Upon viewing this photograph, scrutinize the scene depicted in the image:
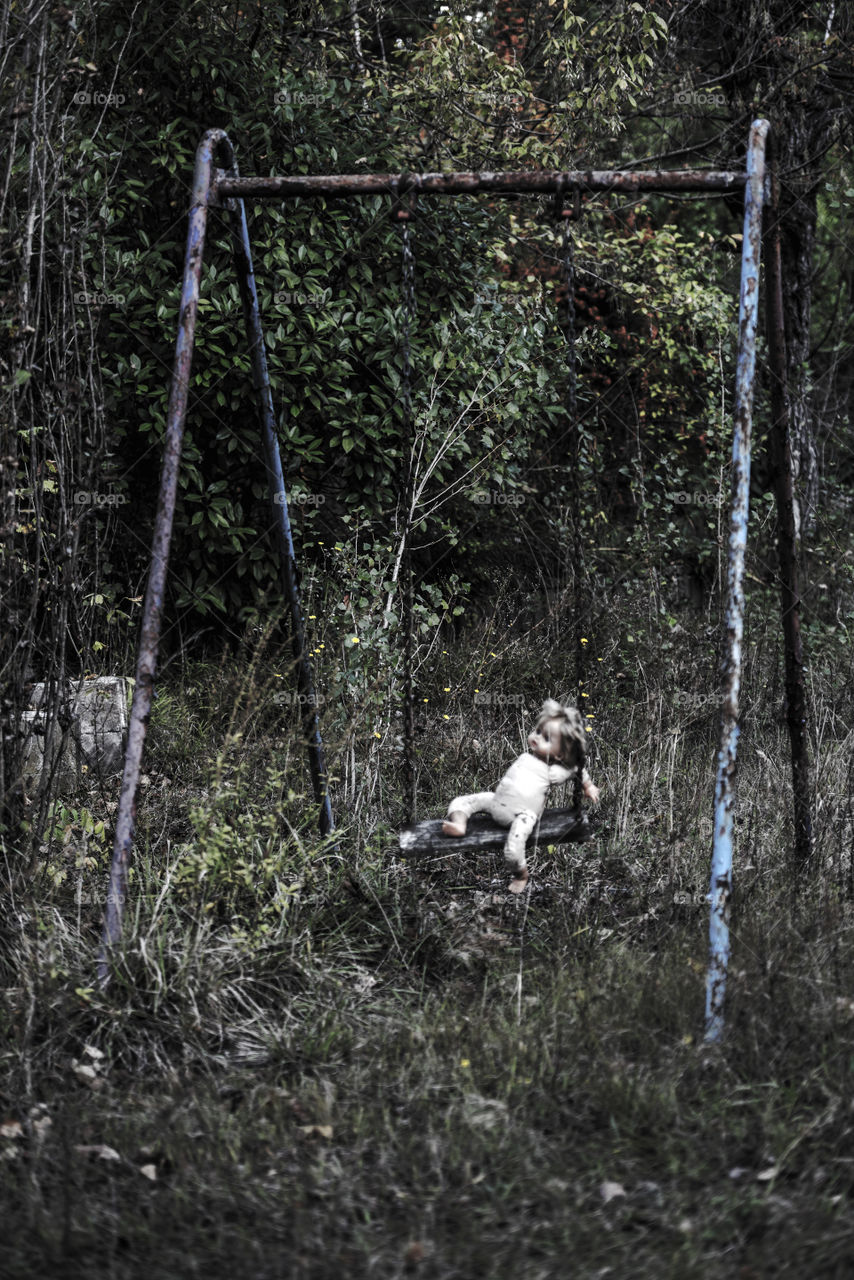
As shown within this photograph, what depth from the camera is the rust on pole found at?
362 centimetres

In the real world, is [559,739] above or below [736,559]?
below

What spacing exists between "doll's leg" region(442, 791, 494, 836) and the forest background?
463 millimetres

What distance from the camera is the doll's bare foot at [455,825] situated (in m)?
3.76

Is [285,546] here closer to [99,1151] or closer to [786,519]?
[786,519]

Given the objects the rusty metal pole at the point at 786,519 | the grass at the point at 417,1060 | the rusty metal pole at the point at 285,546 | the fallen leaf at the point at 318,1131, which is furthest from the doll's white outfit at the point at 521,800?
the fallen leaf at the point at 318,1131

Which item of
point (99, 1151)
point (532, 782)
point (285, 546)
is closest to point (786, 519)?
point (532, 782)

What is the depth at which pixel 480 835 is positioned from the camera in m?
3.80

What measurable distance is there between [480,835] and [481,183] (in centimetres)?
212

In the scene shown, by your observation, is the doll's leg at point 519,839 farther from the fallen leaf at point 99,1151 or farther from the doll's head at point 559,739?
the fallen leaf at point 99,1151

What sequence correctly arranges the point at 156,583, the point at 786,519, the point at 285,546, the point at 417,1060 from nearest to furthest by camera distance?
the point at 417,1060
the point at 156,583
the point at 786,519
the point at 285,546

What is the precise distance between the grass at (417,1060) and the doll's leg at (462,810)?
0.46m

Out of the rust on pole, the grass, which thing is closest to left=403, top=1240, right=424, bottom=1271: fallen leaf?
the grass

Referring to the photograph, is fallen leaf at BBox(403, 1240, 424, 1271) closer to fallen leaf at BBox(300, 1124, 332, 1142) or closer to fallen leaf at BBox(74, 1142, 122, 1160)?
fallen leaf at BBox(300, 1124, 332, 1142)

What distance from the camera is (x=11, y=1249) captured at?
96.7 inches
